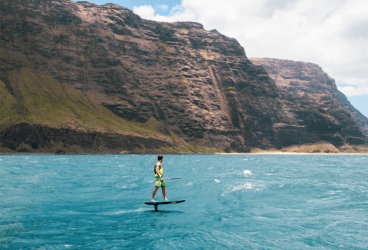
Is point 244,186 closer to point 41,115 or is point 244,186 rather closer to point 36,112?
point 41,115

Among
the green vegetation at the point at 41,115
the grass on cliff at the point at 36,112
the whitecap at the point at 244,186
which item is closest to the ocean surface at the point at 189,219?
the whitecap at the point at 244,186

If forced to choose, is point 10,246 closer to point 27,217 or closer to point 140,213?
point 27,217

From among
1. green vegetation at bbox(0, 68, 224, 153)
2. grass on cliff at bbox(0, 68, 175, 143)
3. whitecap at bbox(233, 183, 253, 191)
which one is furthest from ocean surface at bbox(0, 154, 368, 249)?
grass on cliff at bbox(0, 68, 175, 143)

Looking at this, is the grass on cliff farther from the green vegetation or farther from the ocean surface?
the ocean surface

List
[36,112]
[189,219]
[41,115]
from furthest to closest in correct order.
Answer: [36,112]
[41,115]
[189,219]

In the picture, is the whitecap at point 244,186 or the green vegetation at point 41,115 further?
the green vegetation at point 41,115

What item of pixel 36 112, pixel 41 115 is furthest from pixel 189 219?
pixel 36 112

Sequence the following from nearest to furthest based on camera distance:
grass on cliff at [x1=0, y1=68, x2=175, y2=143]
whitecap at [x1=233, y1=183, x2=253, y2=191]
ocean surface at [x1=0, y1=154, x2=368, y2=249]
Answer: ocean surface at [x1=0, y1=154, x2=368, y2=249] → whitecap at [x1=233, y1=183, x2=253, y2=191] → grass on cliff at [x1=0, y1=68, x2=175, y2=143]

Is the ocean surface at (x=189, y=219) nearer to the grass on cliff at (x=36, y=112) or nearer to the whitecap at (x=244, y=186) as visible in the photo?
the whitecap at (x=244, y=186)

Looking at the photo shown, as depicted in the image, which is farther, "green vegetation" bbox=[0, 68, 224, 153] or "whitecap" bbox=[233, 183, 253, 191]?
"green vegetation" bbox=[0, 68, 224, 153]

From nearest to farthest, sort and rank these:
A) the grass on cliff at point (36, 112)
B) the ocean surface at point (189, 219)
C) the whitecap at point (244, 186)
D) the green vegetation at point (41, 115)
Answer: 1. the ocean surface at point (189, 219)
2. the whitecap at point (244, 186)
3. the green vegetation at point (41, 115)
4. the grass on cliff at point (36, 112)

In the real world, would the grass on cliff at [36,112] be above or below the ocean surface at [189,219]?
above

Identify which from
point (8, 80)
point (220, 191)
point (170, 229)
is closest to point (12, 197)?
point (170, 229)

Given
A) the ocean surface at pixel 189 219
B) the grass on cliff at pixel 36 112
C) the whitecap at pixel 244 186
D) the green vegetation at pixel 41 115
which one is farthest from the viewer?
the grass on cliff at pixel 36 112
